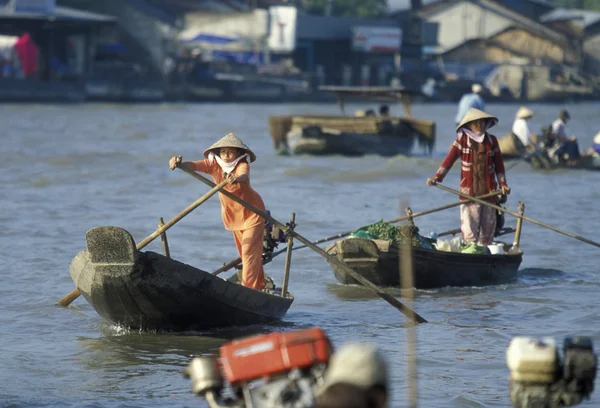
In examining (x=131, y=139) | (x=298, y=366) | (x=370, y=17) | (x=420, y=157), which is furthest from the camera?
(x=370, y=17)

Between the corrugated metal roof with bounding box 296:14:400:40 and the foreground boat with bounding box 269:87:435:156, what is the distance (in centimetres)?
2784

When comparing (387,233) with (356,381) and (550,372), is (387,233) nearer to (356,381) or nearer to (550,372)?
(550,372)

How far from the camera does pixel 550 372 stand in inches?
148

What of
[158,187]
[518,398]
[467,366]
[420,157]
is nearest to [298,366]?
[518,398]

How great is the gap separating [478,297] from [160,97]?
122 ft

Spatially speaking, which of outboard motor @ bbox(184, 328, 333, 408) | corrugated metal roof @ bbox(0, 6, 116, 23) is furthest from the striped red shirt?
corrugated metal roof @ bbox(0, 6, 116, 23)

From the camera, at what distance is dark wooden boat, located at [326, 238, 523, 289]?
922 centimetres

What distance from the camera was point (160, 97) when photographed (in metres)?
46.0

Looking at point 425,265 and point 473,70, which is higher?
point 425,265

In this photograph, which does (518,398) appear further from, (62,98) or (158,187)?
(62,98)

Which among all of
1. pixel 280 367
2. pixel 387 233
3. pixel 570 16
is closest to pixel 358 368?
pixel 280 367

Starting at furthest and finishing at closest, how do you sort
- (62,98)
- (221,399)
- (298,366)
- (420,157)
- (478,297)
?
(62,98) → (420,157) → (478,297) → (221,399) → (298,366)

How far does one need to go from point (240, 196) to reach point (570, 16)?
54667 millimetres

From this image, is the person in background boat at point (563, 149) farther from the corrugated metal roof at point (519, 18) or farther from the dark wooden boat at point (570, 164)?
the corrugated metal roof at point (519, 18)
